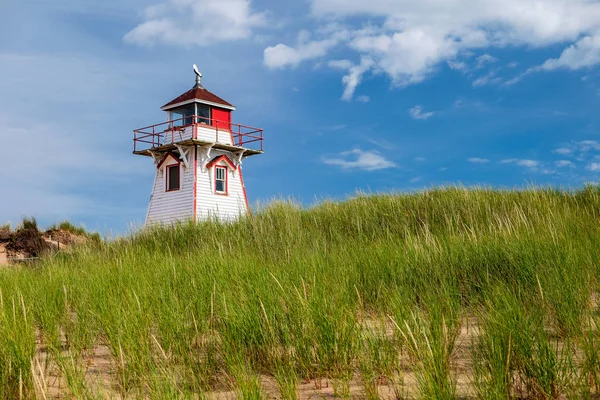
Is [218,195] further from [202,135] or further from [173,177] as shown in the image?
[202,135]

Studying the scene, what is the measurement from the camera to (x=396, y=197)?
14.8 metres

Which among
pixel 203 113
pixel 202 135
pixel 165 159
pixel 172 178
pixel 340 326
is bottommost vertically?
pixel 340 326

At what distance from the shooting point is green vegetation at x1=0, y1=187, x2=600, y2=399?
3.29 m

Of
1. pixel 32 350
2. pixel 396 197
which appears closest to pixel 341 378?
pixel 32 350

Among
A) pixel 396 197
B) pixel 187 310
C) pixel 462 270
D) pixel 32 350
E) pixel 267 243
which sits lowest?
pixel 32 350

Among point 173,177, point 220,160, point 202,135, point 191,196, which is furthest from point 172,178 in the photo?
point 202,135

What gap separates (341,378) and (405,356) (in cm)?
75

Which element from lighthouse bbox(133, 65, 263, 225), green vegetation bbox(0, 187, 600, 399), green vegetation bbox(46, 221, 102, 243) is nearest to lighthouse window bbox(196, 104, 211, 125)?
lighthouse bbox(133, 65, 263, 225)

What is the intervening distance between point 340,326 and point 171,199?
2600 cm

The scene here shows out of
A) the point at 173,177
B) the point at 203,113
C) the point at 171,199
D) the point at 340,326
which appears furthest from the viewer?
the point at 173,177

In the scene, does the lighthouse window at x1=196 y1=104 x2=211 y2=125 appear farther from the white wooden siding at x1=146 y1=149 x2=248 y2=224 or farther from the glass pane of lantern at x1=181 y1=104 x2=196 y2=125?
the white wooden siding at x1=146 y1=149 x2=248 y2=224

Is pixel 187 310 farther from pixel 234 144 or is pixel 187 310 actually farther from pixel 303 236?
pixel 234 144

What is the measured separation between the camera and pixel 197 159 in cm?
2784

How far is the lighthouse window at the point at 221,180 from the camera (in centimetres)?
2905
